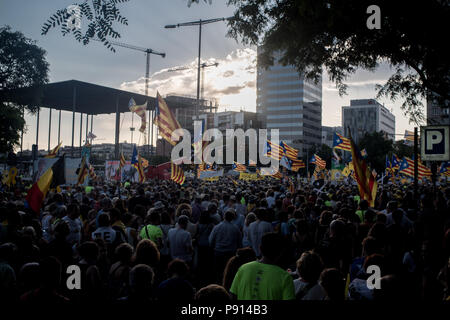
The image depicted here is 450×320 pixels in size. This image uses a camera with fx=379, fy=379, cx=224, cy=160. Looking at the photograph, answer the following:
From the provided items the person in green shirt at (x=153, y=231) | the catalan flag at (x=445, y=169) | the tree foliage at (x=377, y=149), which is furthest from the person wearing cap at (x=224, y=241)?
the tree foliage at (x=377, y=149)

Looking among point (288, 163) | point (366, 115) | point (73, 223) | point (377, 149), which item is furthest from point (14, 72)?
point (366, 115)

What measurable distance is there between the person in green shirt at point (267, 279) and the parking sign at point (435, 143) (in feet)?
21.2

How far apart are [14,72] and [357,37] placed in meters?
31.6

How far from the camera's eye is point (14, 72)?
106 feet

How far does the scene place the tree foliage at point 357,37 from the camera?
302 inches

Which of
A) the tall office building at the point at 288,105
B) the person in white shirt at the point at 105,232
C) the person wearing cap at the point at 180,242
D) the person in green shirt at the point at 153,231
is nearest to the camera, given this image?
the person in white shirt at the point at 105,232

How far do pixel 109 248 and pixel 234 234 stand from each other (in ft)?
7.91

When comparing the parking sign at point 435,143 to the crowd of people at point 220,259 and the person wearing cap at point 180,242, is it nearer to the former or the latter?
the crowd of people at point 220,259

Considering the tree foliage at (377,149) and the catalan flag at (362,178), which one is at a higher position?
the tree foliage at (377,149)

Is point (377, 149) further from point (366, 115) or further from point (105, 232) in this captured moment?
point (366, 115)

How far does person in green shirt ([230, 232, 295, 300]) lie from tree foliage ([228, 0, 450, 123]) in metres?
4.20

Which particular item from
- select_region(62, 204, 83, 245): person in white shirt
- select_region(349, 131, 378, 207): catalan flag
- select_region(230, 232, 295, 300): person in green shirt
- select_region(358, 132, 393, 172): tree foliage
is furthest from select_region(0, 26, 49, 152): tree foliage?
select_region(358, 132, 393, 172): tree foliage

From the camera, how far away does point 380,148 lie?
66.4m
